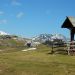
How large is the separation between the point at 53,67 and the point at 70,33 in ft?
78.1

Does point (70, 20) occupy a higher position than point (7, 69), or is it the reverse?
point (70, 20)

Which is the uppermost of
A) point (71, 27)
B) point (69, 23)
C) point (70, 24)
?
point (69, 23)

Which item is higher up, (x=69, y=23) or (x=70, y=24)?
(x=69, y=23)

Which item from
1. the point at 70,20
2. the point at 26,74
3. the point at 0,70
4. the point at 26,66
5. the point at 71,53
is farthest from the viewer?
the point at 70,20

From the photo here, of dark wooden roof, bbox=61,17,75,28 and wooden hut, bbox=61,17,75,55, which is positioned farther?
dark wooden roof, bbox=61,17,75,28

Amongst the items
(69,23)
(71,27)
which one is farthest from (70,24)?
(71,27)

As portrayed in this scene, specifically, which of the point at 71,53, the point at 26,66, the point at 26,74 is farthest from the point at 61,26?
the point at 26,74

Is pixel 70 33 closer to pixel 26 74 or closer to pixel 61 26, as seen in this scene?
pixel 61 26

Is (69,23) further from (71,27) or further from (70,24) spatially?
(71,27)

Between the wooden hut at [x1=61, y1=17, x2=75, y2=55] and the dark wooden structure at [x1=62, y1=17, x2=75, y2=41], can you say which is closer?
the wooden hut at [x1=61, y1=17, x2=75, y2=55]

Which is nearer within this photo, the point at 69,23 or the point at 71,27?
the point at 71,27

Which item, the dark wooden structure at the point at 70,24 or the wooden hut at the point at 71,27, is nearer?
the wooden hut at the point at 71,27

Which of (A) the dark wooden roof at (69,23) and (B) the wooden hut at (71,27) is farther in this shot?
(A) the dark wooden roof at (69,23)

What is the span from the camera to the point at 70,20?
50.9m
